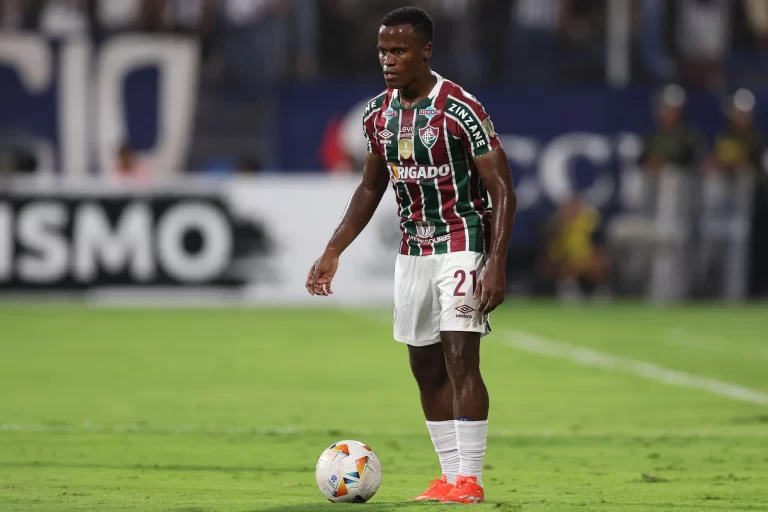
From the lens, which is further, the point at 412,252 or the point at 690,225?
the point at 690,225

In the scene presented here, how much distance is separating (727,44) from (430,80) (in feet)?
57.5

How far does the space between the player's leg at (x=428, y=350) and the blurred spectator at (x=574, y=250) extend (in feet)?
44.2

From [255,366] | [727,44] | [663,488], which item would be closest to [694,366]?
[255,366]

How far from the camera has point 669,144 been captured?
19547mm

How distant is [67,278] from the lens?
18828 mm

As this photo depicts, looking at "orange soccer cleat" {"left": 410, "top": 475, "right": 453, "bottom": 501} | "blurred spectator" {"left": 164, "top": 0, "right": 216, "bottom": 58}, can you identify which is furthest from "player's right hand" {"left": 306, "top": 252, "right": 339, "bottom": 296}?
"blurred spectator" {"left": 164, "top": 0, "right": 216, "bottom": 58}

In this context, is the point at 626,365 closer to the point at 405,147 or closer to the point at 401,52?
the point at 405,147

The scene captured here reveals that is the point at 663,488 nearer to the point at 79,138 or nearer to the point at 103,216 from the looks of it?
the point at 103,216

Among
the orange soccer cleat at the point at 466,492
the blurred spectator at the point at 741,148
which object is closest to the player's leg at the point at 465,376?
the orange soccer cleat at the point at 466,492

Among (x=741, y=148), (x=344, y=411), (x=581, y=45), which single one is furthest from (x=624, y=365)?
(x=581, y=45)

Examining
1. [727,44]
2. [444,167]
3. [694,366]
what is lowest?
[694,366]

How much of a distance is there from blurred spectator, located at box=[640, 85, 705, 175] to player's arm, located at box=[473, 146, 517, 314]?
13.6m

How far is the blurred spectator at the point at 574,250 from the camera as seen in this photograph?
1989cm

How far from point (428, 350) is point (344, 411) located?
362 centimetres
